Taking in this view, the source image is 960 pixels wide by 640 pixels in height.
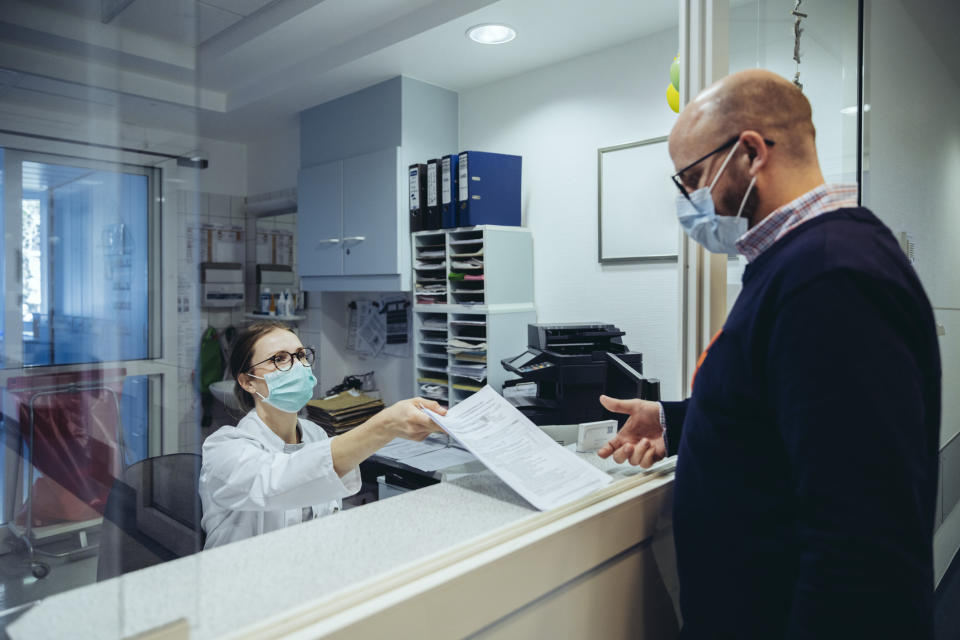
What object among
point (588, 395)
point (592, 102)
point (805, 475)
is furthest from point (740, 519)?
point (592, 102)

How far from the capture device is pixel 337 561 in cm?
71

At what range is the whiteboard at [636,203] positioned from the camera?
2535 millimetres

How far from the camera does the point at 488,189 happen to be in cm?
280

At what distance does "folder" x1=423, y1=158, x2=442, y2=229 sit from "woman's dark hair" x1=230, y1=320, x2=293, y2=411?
4.62 feet

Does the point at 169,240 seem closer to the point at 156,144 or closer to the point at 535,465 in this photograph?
the point at 156,144

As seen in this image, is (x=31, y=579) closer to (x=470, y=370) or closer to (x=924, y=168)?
(x=470, y=370)

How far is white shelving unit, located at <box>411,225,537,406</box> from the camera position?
9.09 ft

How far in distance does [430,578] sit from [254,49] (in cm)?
287

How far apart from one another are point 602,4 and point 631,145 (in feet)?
1.93

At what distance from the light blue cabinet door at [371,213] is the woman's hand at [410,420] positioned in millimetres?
1884

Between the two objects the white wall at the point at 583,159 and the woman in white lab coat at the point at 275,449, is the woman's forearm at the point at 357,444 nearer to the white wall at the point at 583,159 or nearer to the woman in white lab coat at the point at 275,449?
the woman in white lab coat at the point at 275,449

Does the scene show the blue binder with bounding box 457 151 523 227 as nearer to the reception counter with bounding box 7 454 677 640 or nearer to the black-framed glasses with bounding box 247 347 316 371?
the black-framed glasses with bounding box 247 347 316 371

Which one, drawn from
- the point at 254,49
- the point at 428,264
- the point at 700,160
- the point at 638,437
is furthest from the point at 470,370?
the point at 700,160

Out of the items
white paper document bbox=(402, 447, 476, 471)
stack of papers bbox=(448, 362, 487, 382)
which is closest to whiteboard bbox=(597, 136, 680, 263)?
stack of papers bbox=(448, 362, 487, 382)
